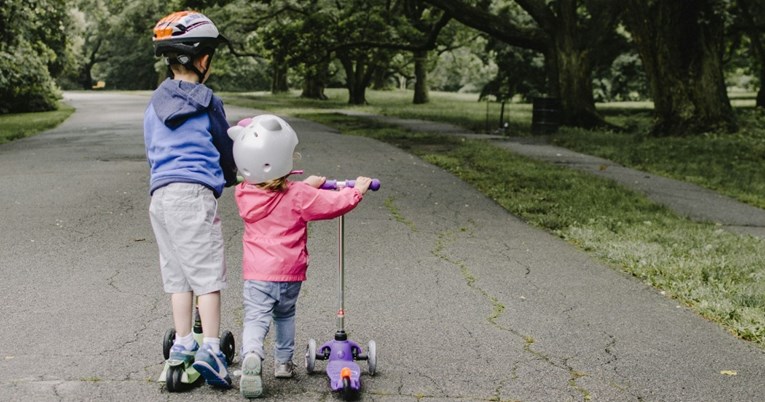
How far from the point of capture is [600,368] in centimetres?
432

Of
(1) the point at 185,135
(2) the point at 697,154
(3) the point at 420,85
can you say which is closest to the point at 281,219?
(1) the point at 185,135

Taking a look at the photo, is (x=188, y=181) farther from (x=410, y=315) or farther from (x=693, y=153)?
(x=693, y=153)

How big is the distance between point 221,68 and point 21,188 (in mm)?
43650

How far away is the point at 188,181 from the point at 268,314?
0.70m

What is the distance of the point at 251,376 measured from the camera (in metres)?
3.63

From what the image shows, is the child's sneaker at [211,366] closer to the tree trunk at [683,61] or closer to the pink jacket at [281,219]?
the pink jacket at [281,219]

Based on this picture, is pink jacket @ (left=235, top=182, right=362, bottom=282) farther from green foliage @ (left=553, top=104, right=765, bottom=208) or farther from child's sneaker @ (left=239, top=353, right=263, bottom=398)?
green foliage @ (left=553, top=104, right=765, bottom=208)

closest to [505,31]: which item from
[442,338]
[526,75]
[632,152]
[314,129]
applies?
[314,129]

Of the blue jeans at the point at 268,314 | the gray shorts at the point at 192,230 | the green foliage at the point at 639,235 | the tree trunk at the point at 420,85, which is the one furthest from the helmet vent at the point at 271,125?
the tree trunk at the point at 420,85

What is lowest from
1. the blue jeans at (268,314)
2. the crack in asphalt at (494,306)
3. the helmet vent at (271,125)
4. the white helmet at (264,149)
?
the crack in asphalt at (494,306)

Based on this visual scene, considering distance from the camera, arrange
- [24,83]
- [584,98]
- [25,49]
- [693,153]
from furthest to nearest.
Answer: [24,83], [25,49], [584,98], [693,153]

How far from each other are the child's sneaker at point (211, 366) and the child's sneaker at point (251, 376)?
0.16m

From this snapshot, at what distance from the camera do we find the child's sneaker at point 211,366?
146 inches

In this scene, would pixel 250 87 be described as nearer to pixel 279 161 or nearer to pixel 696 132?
pixel 696 132
